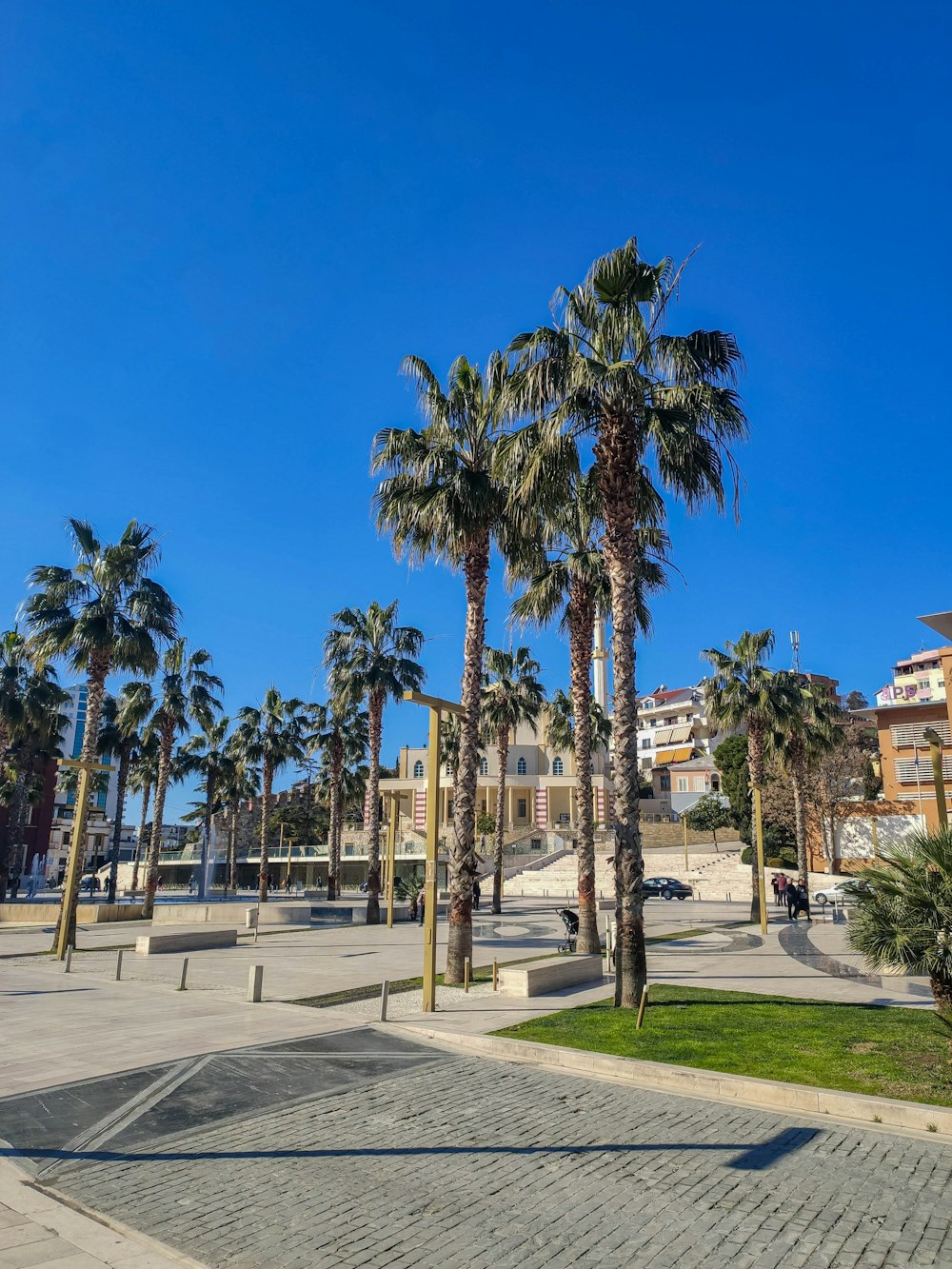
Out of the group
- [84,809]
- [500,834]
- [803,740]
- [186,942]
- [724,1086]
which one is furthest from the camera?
[803,740]

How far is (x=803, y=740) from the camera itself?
39188 millimetres

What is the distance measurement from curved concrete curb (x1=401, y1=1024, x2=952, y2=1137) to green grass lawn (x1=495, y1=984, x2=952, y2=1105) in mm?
338

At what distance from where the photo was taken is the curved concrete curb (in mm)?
8047

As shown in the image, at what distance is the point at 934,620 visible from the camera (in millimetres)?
29234

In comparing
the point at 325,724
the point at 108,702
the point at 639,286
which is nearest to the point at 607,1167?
the point at 639,286

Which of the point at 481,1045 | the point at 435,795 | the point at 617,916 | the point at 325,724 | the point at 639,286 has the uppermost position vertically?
the point at 639,286

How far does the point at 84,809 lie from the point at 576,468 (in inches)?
612

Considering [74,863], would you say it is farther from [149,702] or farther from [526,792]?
[526,792]

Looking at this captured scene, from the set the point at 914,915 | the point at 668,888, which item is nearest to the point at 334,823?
the point at 668,888

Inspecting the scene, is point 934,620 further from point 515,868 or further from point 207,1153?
point 515,868

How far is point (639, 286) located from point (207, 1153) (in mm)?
13883

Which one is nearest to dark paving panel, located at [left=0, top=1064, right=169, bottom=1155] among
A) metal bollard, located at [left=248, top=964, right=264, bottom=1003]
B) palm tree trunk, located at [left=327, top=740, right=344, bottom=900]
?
metal bollard, located at [left=248, top=964, right=264, bottom=1003]

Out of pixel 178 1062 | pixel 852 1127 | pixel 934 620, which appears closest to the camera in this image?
pixel 852 1127

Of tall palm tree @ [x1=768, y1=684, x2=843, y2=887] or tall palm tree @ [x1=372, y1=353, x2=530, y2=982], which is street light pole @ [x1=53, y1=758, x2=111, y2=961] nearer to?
tall palm tree @ [x1=372, y1=353, x2=530, y2=982]
